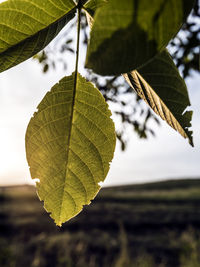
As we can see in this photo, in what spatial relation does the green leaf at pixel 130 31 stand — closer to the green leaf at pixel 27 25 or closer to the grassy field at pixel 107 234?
the green leaf at pixel 27 25

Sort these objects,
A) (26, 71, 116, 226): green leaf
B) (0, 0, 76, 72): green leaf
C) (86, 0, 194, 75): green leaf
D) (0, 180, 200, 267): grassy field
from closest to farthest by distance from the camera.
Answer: (86, 0, 194, 75): green leaf, (0, 0, 76, 72): green leaf, (26, 71, 116, 226): green leaf, (0, 180, 200, 267): grassy field

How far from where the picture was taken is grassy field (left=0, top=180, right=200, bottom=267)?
9.95m

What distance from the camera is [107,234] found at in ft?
44.1

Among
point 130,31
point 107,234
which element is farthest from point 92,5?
point 107,234

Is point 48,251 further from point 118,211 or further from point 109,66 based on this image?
point 109,66

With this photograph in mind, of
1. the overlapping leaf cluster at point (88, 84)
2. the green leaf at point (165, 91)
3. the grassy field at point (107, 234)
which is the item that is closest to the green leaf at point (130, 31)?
the overlapping leaf cluster at point (88, 84)

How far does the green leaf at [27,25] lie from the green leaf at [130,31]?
25 cm

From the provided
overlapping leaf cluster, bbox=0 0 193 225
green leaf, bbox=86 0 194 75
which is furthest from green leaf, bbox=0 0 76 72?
green leaf, bbox=86 0 194 75

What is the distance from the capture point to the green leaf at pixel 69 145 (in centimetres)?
65

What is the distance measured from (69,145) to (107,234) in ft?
44.3

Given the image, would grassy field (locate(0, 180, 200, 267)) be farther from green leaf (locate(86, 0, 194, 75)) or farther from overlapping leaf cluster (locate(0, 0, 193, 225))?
green leaf (locate(86, 0, 194, 75))

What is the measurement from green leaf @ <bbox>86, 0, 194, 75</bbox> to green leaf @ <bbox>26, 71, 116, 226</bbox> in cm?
32

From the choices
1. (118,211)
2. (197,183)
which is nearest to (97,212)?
(118,211)

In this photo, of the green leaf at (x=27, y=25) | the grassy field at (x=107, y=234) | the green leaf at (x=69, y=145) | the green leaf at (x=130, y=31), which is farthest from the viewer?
the grassy field at (x=107, y=234)
